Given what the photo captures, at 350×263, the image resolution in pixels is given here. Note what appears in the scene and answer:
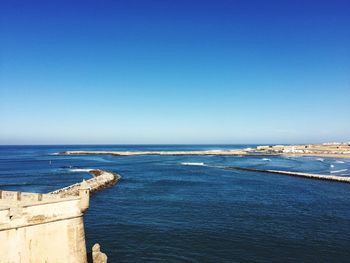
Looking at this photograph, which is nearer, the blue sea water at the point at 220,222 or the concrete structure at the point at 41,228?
the concrete structure at the point at 41,228

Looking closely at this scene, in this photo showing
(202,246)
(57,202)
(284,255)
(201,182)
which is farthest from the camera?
(201,182)

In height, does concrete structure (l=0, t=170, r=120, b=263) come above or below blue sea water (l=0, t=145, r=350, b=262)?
above

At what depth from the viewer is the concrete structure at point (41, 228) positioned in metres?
13.9

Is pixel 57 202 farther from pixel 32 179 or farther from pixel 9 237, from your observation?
pixel 32 179

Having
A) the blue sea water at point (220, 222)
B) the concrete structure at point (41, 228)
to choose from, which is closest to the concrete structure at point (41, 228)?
the concrete structure at point (41, 228)

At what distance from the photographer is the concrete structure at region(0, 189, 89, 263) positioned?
13.9m

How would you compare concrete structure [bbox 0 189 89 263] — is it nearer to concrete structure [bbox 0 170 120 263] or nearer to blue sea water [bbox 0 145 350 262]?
concrete structure [bbox 0 170 120 263]

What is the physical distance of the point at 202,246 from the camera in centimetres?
2462

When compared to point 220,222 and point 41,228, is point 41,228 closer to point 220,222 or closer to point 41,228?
point 41,228

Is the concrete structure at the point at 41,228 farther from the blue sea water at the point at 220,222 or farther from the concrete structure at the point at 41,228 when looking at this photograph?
the blue sea water at the point at 220,222

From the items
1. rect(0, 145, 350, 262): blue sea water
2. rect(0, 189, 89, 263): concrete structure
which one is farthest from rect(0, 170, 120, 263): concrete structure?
rect(0, 145, 350, 262): blue sea water

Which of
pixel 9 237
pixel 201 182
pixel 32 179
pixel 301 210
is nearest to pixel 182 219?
pixel 301 210

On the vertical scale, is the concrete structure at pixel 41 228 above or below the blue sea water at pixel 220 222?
above

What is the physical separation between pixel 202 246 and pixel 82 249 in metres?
11.2
